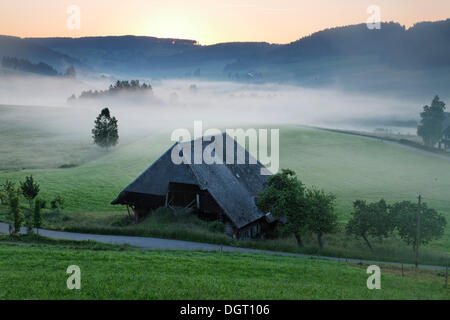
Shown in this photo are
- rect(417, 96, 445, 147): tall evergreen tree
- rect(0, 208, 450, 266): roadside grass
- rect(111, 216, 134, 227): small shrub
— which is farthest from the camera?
rect(417, 96, 445, 147): tall evergreen tree

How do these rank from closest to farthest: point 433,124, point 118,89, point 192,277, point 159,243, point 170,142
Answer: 1. point 192,277
2. point 159,243
3. point 170,142
4. point 433,124
5. point 118,89

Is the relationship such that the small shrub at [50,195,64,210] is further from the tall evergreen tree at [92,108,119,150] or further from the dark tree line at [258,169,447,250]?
the tall evergreen tree at [92,108,119,150]

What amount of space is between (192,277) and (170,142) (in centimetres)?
7577

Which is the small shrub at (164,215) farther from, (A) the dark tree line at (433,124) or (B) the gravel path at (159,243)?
(A) the dark tree line at (433,124)

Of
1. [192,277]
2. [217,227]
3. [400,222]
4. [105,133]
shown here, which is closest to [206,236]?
[217,227]

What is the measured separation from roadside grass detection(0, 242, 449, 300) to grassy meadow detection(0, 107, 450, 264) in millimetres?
9115

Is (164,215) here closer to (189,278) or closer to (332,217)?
(332,217)

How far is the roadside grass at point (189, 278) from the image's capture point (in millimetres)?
19016

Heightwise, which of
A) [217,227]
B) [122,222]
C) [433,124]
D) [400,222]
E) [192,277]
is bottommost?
[122,222]

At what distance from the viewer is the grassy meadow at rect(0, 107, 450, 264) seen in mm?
38125

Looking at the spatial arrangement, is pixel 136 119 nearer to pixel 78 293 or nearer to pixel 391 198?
pixel 391 198

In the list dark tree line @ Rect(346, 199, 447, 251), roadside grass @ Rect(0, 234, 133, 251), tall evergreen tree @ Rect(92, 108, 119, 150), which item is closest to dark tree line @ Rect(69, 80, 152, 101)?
tall evergreen tree @ Rect(92, 108, 119, 150)

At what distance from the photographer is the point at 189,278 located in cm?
2131

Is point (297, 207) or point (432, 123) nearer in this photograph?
point (297, 207)
